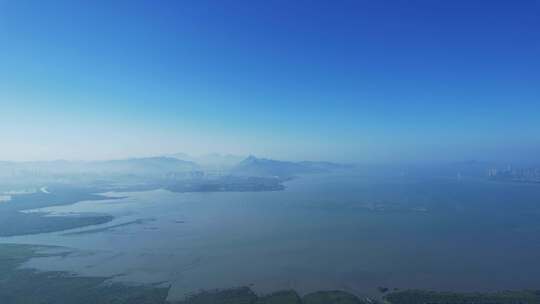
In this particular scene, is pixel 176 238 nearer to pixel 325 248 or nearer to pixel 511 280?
pixel 325 248

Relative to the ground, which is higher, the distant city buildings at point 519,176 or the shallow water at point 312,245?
the distant city buildings at point 519,176

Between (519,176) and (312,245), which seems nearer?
(312,245)

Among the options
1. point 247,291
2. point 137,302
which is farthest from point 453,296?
point 137,302

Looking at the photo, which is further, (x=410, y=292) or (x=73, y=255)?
(x=73, y=255)

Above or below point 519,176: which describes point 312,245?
below

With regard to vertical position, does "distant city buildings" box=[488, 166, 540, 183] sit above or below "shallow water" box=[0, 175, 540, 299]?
above

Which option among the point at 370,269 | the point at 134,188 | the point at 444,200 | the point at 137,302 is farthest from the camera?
the point at 134,188

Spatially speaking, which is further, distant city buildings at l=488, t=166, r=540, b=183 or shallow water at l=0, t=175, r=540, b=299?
distant city buildings at l=488, t=166, r=540, b=183

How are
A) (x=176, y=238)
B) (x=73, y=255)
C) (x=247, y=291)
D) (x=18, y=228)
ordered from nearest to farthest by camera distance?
(x=247, y=291) < (x=73, y=255) < (x=176, y=238) < (x=18, y=228)
